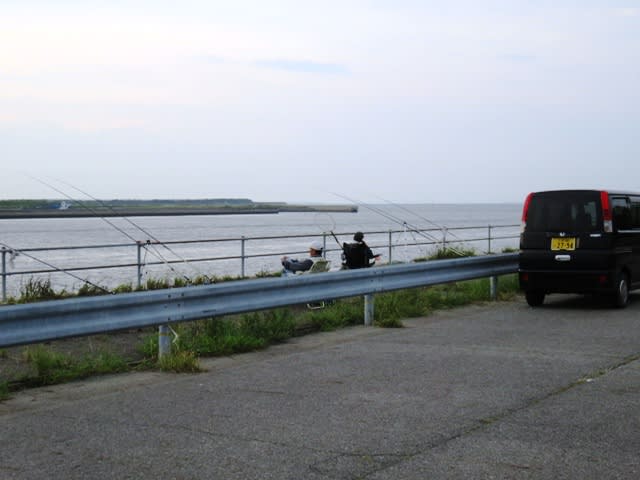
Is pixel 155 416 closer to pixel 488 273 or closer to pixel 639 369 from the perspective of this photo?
pixel 639 369

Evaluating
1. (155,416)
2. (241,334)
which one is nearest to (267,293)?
(241,334)

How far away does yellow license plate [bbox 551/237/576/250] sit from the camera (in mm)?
13844

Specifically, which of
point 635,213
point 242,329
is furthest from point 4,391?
point 635,213

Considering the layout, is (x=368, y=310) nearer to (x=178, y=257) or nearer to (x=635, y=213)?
(x=635, y=213)

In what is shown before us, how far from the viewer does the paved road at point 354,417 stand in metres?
5.30

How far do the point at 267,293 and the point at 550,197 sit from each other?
5.84m

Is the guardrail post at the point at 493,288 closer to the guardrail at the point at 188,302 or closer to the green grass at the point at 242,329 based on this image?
the green grass at the point at 242,329

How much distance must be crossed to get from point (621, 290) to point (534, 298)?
135cm

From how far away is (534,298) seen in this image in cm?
1440

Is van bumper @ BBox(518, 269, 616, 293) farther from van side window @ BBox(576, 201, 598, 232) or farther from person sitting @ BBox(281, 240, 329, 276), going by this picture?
person sitting @ BBox(281, 240, 329, 276)

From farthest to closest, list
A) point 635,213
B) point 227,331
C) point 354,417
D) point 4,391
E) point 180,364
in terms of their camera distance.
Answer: point 635,213
point 227,331
point 180,364
point 4,391
point 354,417

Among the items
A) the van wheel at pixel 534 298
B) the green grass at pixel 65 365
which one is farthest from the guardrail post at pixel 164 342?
the van wheel at pixel 534 298

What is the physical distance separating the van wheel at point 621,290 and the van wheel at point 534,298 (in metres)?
1.16

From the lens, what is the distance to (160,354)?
29.1ft
